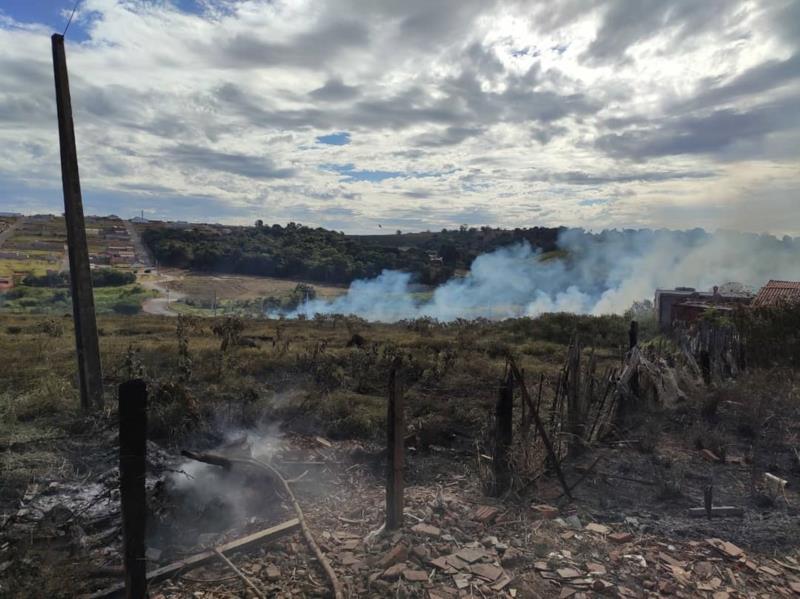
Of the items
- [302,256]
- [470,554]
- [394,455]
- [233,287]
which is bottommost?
[233,287]

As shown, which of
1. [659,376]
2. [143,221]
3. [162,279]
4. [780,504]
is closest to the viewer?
[780,504]

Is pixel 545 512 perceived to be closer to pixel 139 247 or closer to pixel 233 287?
pixel 233 287

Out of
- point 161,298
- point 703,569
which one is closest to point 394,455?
point 703,569

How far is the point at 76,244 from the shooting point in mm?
7449

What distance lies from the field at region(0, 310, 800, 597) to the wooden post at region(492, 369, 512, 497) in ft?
0.38

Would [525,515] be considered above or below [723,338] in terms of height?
below

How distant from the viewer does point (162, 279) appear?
182ft

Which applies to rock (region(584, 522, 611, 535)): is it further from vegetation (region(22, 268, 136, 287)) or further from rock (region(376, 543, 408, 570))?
vegetation (region(22, 268, 136, 287))

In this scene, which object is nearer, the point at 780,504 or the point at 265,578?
the point at 265,578

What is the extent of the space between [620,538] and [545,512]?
2.21 ft

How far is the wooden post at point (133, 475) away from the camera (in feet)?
10.7

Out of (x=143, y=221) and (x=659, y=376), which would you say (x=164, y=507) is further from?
(x=143, y=221)

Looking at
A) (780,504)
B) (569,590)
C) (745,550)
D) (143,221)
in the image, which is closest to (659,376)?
(780,504)

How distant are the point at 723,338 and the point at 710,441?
392cm
